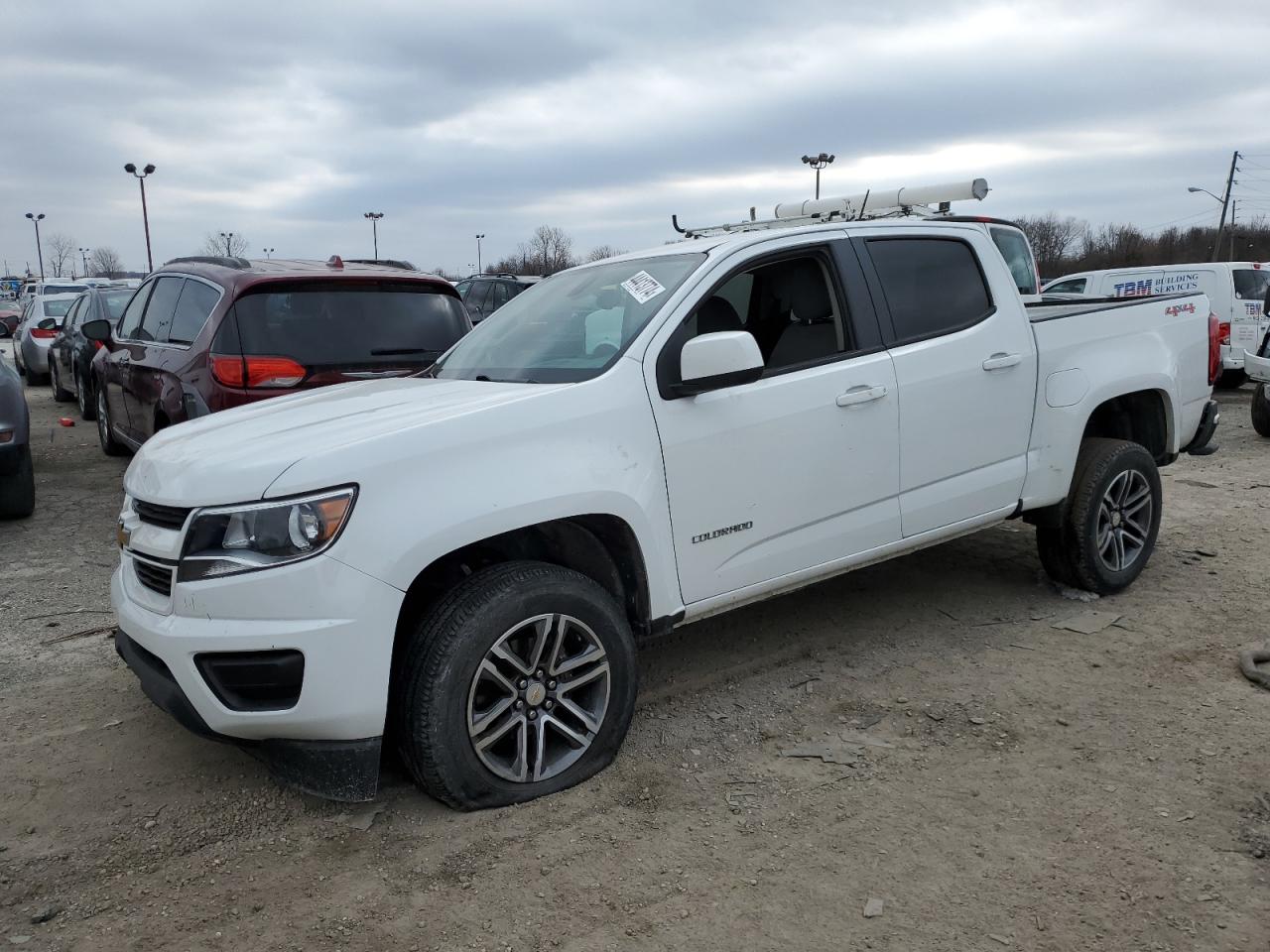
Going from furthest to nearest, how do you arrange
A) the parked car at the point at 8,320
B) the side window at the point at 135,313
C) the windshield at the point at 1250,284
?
the parked car at the point at 8,320, the windshield at the point at 1250,284, the side window at the point at 135,313

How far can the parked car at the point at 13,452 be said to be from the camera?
6.88m

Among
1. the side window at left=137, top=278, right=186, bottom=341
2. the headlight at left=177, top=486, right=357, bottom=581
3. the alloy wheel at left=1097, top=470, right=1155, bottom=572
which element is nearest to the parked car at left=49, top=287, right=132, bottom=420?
the side window at left=137, top=278, right=186, bottom=341

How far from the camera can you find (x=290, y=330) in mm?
5629

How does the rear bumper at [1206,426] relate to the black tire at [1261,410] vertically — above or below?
above

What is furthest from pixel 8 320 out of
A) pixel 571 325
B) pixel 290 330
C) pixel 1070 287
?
pixel 571 325

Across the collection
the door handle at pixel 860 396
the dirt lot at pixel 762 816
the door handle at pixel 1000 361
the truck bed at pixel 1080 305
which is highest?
the truck bed at pixel 1080 305

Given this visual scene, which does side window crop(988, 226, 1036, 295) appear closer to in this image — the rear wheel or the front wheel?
the front wheel

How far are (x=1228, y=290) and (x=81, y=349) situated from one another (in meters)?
15.0

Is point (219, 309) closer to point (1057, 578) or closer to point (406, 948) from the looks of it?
point (406, 948)

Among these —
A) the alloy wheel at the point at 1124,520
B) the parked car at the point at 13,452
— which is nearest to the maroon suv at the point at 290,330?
the parked car at the point at 13,452

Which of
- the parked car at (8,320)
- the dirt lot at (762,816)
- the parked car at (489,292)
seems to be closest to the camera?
the dirt lot at (762,816)

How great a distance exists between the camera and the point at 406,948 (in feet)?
8.43

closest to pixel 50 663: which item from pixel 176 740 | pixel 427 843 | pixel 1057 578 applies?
pixel 176 740

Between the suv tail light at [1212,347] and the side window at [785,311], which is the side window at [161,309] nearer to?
the side window at [785,311]
